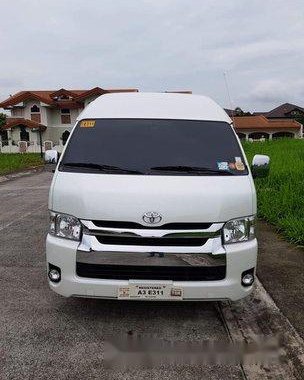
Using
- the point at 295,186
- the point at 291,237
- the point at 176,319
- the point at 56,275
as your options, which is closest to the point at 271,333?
the point at 176,319

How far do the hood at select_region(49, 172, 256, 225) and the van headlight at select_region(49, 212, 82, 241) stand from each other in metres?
0.06

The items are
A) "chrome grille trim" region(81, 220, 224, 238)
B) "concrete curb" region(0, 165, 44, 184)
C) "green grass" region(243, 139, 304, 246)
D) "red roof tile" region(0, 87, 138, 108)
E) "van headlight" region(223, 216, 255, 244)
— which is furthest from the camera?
"red roof tile" region(0, 87, 138, 108)

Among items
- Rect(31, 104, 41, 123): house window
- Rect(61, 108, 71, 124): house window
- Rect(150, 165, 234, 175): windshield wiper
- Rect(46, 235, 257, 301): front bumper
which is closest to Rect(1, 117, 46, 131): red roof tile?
Rect(31, 104, 41, 123): house window

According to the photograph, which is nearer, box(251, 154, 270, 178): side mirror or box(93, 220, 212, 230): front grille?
box(93, 220, 212, 230): front grille

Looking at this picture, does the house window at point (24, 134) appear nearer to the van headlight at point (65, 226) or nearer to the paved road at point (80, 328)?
the paved road at point (80, 328)

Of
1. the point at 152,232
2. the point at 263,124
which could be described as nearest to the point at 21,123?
the point at 263,124

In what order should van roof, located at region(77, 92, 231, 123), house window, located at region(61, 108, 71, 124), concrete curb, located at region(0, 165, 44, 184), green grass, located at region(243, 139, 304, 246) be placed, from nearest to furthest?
van roof, located at region(77, 92, 231, 123) → green grass, located at region(243, 139, 304, 246) → concrete curb, located at region(0, 165, 44, 184) → house window, located at region(61, 108, 71, 124)

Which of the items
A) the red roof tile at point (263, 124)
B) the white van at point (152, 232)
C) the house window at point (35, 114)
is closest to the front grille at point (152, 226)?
the white van at point (152, 232)

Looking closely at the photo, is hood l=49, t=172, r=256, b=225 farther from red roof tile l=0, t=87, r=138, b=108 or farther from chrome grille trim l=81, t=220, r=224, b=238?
red roof tile l=0, t=87, r=138, b=108

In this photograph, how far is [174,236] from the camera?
3.30 meters

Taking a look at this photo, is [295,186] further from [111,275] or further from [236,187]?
[111,275]

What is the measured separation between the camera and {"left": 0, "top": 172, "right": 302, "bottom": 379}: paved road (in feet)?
9.87

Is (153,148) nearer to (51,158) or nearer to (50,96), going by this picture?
→ (51,158)

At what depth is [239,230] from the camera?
3494 millimetres
